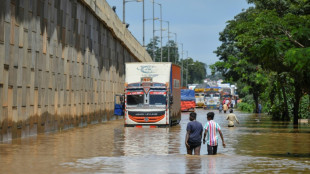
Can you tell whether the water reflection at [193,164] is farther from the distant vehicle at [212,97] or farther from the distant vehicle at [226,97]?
the distant vehicle at [212,97]

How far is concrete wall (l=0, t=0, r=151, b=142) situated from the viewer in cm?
2988

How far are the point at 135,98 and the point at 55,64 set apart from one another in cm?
542

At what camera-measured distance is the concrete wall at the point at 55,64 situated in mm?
29878

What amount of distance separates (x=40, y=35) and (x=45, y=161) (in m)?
16.8

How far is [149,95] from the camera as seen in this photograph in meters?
40.5

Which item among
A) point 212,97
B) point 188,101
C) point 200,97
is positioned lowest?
point 188,101

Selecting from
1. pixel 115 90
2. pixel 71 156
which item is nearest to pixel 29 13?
pixel 71 156

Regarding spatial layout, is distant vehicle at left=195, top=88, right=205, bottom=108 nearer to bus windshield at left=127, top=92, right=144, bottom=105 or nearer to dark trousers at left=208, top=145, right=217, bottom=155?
bus windshield at left=127, top=92, right=144, bottom=105

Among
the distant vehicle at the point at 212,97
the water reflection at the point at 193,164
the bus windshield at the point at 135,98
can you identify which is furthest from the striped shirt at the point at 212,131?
the distant vehicle at the point at 212,97

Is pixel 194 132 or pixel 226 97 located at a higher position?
pixel 226 97

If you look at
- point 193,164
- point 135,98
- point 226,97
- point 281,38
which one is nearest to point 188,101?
point 226,97

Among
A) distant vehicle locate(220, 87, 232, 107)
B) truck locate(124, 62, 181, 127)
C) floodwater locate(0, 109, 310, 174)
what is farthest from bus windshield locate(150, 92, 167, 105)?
distant vehicle locate(220, 87, 232, 107)

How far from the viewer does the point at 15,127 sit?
3047cm

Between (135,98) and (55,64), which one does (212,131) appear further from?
(135,98)
